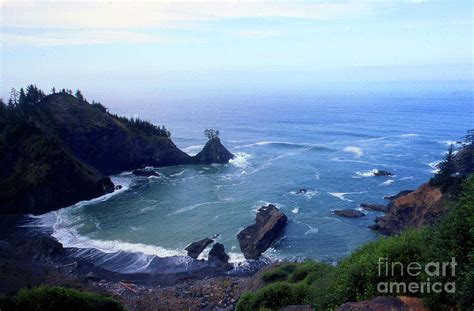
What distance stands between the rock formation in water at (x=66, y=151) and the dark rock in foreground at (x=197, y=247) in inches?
1169

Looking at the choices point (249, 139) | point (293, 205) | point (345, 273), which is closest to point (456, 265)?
point (345, 273)

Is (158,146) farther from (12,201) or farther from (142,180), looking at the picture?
(12,201)

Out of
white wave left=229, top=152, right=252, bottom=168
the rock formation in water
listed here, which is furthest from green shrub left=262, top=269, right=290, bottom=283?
white wave left=229, top=152, right=252, bottom=168

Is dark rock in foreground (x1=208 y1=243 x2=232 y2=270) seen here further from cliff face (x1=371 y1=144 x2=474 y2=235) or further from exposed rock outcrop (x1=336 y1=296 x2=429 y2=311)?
exposed rock outcrop (x1=336 y1=296 x2=429 y2=311)

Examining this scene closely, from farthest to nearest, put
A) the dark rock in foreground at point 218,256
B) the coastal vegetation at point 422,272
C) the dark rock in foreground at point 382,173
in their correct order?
the dark rock in foreground at point 382,173 → the dark rock in foreground at point 218,256 → the coastal vegetation at point 422,272

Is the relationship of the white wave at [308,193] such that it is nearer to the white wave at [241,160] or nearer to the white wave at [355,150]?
the white wave at [241,160]

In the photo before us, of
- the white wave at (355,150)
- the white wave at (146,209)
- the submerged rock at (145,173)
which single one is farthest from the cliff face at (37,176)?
the white wave at (355,150)

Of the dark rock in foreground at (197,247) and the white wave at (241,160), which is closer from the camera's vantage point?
the dark rock in foreground at (197,247)

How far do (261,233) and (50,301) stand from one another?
30732 millimetres

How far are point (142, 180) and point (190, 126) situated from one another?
67740 mm

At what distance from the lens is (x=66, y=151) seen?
73.9 metres

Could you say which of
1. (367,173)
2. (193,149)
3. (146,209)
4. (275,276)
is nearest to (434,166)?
(367,173)

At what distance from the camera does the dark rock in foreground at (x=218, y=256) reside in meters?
A: 46.0

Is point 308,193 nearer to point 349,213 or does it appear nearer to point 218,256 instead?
point 349,213
